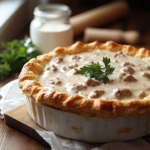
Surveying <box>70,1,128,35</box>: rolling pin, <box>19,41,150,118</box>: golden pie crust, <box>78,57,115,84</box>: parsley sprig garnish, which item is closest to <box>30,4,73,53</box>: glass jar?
<box>70,1,128,35</box>: rolling pin

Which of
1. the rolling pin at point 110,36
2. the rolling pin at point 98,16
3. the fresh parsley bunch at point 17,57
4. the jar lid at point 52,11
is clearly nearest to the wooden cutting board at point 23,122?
the fresh parsley bunch at point 17,57

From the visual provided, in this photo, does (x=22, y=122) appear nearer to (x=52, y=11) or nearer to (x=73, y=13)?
(x=52, y=11)

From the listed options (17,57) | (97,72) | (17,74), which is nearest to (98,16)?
(17,57)

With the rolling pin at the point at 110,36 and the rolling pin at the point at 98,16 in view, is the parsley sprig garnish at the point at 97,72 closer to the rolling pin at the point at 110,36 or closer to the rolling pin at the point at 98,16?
the rolling pin at the point at 110,36

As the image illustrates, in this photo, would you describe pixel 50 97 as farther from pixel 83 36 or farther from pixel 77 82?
pixel 83 36

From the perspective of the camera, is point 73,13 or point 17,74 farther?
point 73,13
